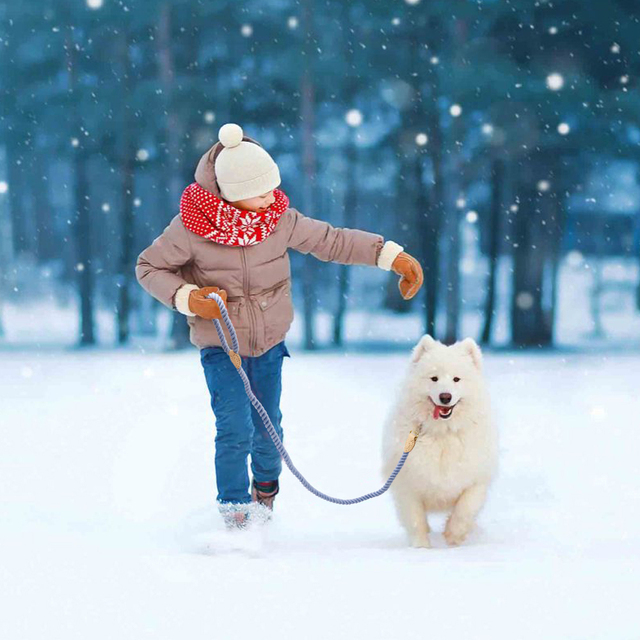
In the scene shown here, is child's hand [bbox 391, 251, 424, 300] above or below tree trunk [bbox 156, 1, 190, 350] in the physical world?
below

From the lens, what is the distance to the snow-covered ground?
1996 millimetres

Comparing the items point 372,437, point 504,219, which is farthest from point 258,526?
point 504,219

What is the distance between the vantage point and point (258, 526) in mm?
3211

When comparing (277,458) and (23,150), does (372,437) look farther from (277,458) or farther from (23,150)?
(23,150)

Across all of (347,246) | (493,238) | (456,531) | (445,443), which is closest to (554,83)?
(493,238)

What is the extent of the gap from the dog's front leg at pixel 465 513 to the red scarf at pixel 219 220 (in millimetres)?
1422

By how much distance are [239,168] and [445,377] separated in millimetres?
1224

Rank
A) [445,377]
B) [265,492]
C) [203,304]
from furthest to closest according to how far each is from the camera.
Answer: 1. [265,492]
2. [445,377]
3. [203,304]

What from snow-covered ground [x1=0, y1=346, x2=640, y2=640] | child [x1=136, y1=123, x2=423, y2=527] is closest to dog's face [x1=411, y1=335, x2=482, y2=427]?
child [x1=136, y1=123, x2=423, y2=527]

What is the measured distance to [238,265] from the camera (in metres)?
3.12

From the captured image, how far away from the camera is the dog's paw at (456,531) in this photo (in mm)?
3102

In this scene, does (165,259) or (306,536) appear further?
(306,536)

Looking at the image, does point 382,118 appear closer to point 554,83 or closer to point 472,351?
point 554,83

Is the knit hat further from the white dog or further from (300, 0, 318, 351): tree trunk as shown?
(300, 0, 318, 351): tree trunk
